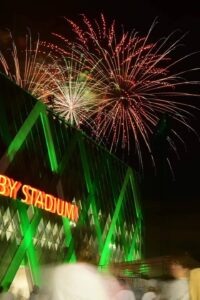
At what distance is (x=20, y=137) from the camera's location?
2355cm

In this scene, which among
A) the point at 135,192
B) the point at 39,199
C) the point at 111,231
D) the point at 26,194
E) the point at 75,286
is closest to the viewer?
the point at 75,286

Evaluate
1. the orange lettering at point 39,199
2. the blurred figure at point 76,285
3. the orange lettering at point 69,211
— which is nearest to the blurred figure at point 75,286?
the blurred figure at point 76,285

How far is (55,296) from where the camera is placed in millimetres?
8281

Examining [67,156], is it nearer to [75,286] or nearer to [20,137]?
[20,137]

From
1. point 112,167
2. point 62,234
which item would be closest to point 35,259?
point 62,234

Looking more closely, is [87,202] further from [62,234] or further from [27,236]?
[27,236]

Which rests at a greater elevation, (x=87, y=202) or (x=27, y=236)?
(x=87, y=202)

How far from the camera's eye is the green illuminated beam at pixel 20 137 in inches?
856

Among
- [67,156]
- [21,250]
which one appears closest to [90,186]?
[67,156]

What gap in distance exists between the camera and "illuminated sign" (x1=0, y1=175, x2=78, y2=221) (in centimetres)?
2105

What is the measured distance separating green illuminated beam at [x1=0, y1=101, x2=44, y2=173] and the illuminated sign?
73cm

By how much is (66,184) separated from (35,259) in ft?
17.7

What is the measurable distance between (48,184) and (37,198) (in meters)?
2.16

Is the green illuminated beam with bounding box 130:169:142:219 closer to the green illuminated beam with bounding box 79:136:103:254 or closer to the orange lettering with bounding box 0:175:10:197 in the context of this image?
the green illuminated beam with bounding box 79:136:103:254
